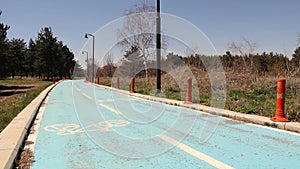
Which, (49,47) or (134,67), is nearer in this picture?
(134,67)

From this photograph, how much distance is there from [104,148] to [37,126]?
313 centimetres

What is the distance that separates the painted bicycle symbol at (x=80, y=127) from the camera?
689cm

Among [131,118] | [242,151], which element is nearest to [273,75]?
[131,118]

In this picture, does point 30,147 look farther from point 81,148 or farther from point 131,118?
point 131,118

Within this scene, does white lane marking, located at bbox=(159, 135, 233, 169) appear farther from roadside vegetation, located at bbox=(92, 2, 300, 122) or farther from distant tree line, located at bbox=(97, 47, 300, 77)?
distant tree line, located at bbox=(97, 47, 300, 77)

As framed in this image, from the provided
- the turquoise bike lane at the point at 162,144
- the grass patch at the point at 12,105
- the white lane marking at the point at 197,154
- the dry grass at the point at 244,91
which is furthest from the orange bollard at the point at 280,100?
the grass patch at the point at 12,105

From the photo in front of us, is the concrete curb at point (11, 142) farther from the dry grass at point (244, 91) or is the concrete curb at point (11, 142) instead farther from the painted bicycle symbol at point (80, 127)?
the dry grass at point (244, 91)

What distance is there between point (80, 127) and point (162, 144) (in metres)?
2.71

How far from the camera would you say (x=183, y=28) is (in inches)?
379

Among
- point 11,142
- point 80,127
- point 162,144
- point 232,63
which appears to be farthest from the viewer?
point 232,63

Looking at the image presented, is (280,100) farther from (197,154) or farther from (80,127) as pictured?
(80,127)

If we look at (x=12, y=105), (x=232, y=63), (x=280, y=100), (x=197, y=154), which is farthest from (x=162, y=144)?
(x=232, y=63)

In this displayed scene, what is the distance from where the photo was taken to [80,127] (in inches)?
292

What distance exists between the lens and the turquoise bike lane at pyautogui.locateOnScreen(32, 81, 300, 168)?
4449 millimetres
